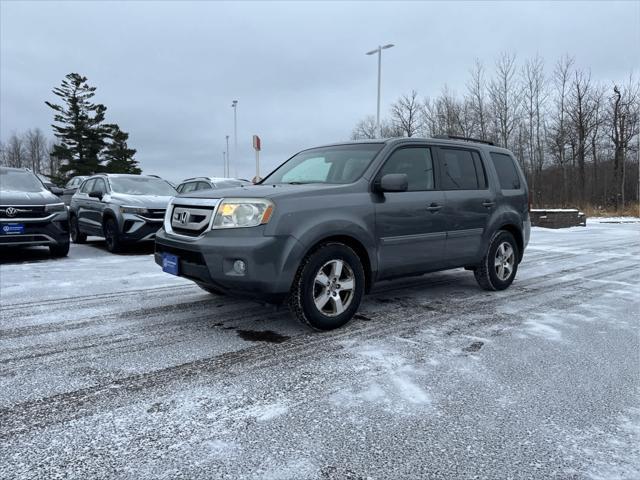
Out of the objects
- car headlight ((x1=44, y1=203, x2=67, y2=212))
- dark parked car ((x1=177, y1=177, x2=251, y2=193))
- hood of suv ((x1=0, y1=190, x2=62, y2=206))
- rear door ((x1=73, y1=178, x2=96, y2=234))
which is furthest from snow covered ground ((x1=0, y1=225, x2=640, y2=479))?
dark parked car ((x1=177, y1=177, x2=251, y2=193))

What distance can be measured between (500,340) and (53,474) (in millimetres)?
3395

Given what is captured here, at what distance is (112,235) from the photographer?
959 cm

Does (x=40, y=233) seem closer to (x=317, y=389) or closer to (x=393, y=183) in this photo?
(x=393, y=183)

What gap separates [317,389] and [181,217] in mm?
2302

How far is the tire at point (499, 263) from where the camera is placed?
19.5ft

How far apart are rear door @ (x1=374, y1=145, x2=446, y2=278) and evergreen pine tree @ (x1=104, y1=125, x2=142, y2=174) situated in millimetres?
54998

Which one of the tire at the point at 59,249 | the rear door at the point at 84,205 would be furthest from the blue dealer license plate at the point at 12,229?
the rear door at the point at 84,205

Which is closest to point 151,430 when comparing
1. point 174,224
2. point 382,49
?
point 174,224

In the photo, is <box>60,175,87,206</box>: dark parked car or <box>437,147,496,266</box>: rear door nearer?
<box>437,147,496,266</box>: rear door

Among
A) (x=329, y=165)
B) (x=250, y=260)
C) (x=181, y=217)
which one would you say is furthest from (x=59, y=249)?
(x=250, y=260)

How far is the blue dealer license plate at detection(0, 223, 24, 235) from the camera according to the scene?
7727 mm

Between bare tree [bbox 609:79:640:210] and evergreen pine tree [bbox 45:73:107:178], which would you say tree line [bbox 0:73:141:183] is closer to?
evergreen pine tree [bbox 45:73:107:178]

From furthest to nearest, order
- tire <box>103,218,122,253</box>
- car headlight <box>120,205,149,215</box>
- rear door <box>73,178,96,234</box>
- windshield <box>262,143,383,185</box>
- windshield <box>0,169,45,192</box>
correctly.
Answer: rear door <box>73,178,96,234</box>, tire <box>103,218,122,253</box>, car headlight <box>120,205,149,215</box>, windshield <box>0,169,45,192</box>, windshield <box>262,143,383,185</box>

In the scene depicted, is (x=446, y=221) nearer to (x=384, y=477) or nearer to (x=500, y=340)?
(x=500, y=340)
